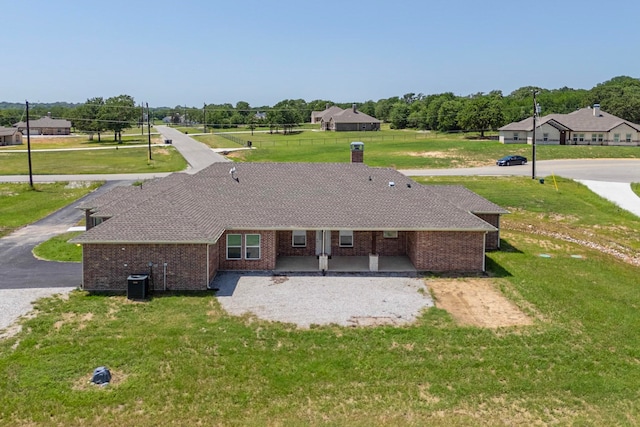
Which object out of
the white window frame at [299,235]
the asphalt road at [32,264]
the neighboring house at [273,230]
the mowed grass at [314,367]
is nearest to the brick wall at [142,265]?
the neighboring house at [273,230]

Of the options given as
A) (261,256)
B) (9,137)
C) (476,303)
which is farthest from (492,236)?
(9,137)

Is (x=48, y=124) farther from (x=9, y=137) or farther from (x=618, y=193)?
(x=618, y=193)

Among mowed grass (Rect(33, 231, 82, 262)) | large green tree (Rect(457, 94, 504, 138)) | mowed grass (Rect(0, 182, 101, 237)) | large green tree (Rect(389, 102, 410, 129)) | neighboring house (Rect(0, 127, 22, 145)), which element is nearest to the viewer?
mowed grass (Rect(33, 231, 82, 262))

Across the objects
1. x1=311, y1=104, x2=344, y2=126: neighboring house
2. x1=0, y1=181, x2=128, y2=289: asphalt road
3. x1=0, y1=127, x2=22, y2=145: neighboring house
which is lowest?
x1=0, y1=181, x2=128, y2=289: asphalt road

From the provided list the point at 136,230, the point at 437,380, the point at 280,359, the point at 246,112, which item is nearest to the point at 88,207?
the point at 136,230

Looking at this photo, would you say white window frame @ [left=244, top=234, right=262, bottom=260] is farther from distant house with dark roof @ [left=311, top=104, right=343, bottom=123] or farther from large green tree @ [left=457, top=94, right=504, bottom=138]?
distant house with dark roof @ [left=311, top=104, right=343, bottom=123]

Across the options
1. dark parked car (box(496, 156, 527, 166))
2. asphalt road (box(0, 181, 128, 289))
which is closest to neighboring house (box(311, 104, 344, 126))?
dark parked car (box(496, 156, 527, 166))

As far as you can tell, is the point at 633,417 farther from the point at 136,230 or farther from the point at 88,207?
the point at 88,207
